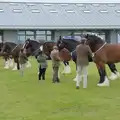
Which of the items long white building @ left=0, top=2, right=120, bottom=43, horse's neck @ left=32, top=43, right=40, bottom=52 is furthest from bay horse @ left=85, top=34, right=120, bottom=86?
long white building @ left=0, top=2, right=120, bottom=43

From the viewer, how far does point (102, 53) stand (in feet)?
58.0

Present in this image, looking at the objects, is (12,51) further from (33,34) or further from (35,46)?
(33,34)

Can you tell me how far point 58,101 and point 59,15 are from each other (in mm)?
41196

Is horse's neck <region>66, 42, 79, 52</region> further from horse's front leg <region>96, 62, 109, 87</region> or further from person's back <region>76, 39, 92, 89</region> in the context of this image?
person's back <region>76, 39, 92, 89</region>

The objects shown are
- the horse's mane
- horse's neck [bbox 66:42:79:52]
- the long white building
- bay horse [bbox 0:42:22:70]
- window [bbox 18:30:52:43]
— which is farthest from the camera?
window [bbox 18:30:52:43]

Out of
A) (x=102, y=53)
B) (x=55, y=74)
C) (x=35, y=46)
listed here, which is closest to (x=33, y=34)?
(x=35, y=46)

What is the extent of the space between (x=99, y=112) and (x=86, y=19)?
140 ft

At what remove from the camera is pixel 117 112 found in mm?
11516

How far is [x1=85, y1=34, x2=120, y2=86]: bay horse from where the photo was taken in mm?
17562

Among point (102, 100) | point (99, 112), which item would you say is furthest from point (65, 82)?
point (99, 112)

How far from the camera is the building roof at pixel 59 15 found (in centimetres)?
5138

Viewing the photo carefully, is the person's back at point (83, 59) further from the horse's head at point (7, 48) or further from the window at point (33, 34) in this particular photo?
the window at point (33, 34)

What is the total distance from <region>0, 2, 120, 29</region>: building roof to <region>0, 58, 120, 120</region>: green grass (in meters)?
32.8

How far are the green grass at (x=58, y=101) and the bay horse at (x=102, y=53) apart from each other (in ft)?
1.72
